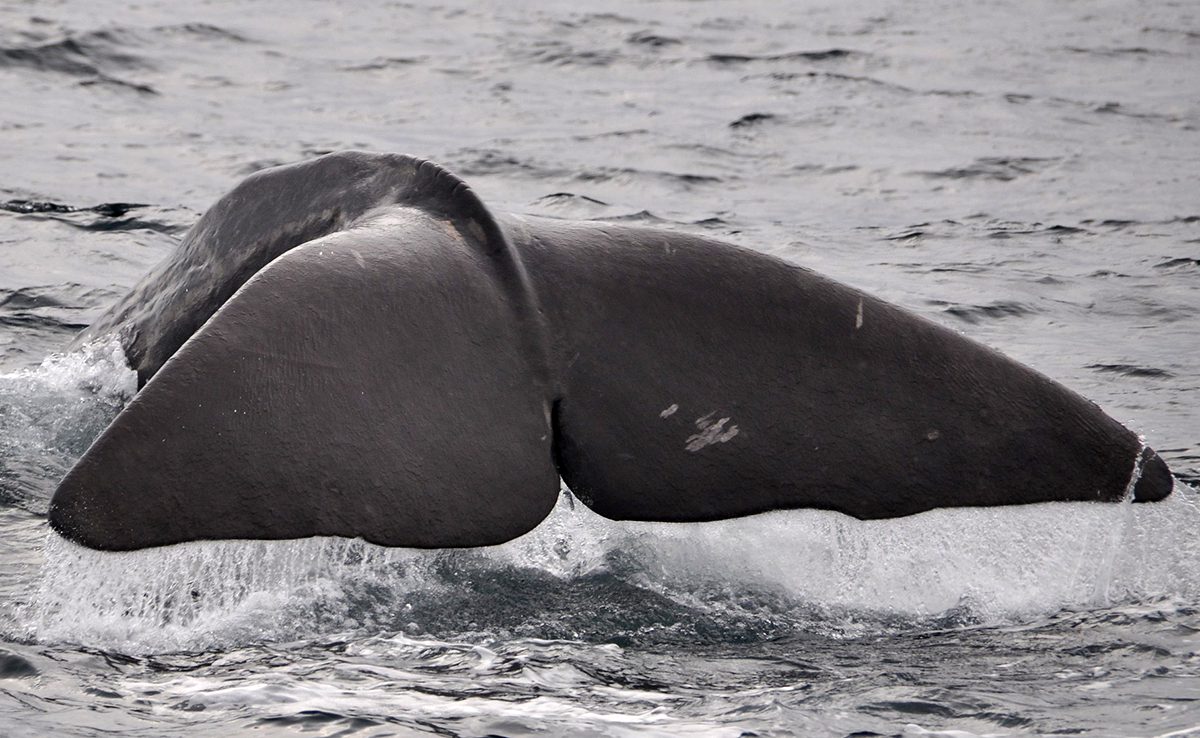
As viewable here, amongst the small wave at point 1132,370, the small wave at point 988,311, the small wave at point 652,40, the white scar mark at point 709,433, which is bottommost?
the small wave at point 988,311

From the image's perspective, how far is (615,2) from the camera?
2430 centimetres

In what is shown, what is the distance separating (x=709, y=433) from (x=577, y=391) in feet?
1.13

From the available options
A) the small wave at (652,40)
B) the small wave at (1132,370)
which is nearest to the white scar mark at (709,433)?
the small wave at (1132,370)

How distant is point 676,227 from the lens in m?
11.1

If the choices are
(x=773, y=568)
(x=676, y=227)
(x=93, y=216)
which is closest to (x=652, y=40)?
(x=676, y=227)

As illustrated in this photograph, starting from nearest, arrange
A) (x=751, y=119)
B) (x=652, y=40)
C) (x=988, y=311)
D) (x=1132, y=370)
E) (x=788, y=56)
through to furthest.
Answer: (x=1132, y=370) < (x=988, y=311) < (x=751, y=119) < (x=788, y=56) < (x=652, y=40)

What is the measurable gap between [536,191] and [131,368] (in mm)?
7809

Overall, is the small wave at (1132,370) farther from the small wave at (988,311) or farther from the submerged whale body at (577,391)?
the submerged whale body at (577,391)

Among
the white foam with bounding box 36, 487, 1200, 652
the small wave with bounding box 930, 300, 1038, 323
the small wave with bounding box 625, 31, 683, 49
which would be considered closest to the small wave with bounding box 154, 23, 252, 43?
the small wave with bounding box 625, 31, 683, 49

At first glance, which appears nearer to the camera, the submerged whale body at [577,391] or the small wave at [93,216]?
the submerged whale body at [577,391]

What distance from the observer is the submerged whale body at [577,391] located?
133 inches

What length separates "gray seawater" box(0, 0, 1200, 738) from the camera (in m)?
3.53

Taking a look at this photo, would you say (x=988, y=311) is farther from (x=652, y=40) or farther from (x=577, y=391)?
(x=652, y=40)

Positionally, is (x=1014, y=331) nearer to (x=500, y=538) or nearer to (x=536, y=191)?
(x=536, y=191)
